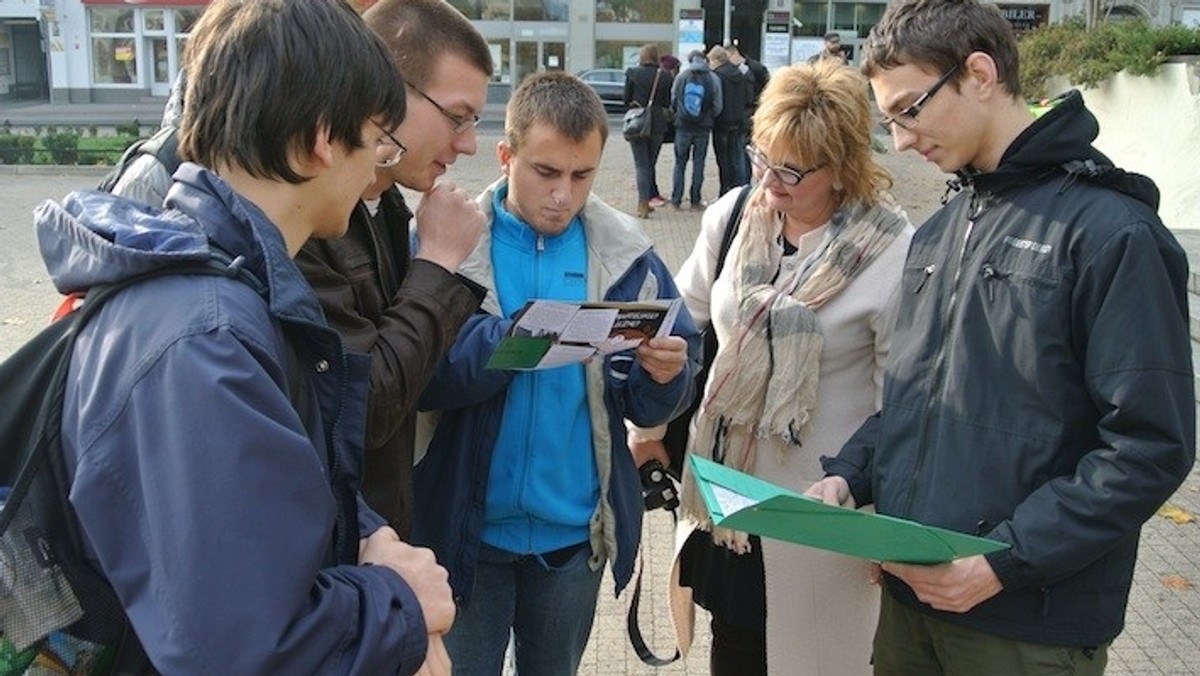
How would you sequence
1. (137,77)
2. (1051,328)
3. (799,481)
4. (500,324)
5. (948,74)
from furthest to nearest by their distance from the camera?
(137,77) → (799,481) → (500,324) → (948,74) → (1051,328)

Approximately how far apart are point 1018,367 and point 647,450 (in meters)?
1.39

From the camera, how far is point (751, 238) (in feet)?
10.5

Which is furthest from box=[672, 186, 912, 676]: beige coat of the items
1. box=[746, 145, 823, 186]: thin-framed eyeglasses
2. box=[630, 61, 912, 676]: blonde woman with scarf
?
box=[746, 145, 823, 186]: thin-framed eyeglasses

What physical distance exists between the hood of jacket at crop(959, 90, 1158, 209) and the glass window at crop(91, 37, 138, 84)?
132ft

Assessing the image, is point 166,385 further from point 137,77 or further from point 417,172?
point 137,77

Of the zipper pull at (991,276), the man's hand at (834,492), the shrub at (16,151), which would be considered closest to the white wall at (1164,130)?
the man's hand at (834,492)

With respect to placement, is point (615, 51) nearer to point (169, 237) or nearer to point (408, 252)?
point (408, 252)

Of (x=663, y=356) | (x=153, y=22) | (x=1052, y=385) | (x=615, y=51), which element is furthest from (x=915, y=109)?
(x=153, y=22)

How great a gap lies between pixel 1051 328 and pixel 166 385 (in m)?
1.58

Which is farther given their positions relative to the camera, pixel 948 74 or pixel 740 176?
pixel 740 176

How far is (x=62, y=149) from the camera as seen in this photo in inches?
676

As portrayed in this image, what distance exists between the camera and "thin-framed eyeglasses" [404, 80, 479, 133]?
2439 millimetres

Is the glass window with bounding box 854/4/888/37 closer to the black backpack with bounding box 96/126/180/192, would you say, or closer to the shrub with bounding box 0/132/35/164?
the shrub with bounding box 0/132/35/164

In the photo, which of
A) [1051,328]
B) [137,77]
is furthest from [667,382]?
[137,77]
